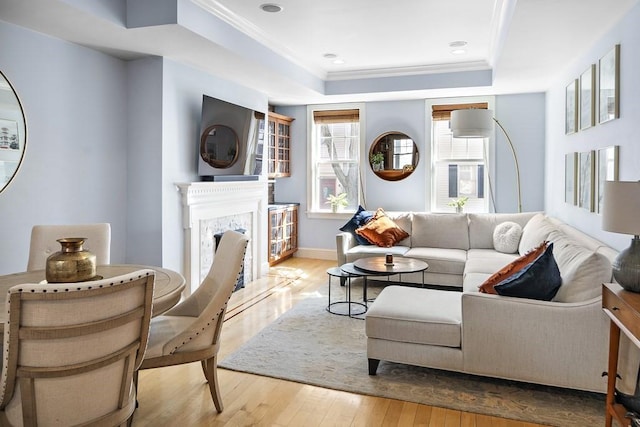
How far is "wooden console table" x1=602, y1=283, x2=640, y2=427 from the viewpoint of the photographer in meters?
1.92

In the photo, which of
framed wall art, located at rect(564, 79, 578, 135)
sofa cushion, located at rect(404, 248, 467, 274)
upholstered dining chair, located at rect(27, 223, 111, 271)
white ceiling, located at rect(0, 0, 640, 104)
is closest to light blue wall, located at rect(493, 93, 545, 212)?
white ceiling, located at rect(0, 0, 640, 104)

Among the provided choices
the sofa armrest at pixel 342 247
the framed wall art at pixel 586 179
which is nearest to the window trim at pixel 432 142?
the sofa armrest at pixel 342 247

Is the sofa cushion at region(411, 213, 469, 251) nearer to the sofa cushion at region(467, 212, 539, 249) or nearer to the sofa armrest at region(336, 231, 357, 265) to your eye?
the sofa cushion at region(467, 212, 539, 249)

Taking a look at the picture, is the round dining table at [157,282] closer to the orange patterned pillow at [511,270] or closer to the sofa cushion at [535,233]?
the orange patterned pillow at [511,270]

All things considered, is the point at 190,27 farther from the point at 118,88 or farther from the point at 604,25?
the point at 604,25

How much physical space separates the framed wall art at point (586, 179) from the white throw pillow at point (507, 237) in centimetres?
106

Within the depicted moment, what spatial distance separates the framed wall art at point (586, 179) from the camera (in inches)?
145

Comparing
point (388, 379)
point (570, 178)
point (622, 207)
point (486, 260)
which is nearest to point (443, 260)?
point (486, 260)

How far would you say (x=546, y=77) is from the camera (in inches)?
199

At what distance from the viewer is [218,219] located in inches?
195

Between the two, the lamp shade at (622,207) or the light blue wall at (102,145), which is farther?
the light blue wall at (102,145)

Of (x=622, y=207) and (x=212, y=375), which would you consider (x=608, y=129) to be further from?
(x=212, y=375)

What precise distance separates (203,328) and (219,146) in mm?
2764

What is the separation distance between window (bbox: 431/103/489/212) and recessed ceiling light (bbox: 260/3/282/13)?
3326 mm
